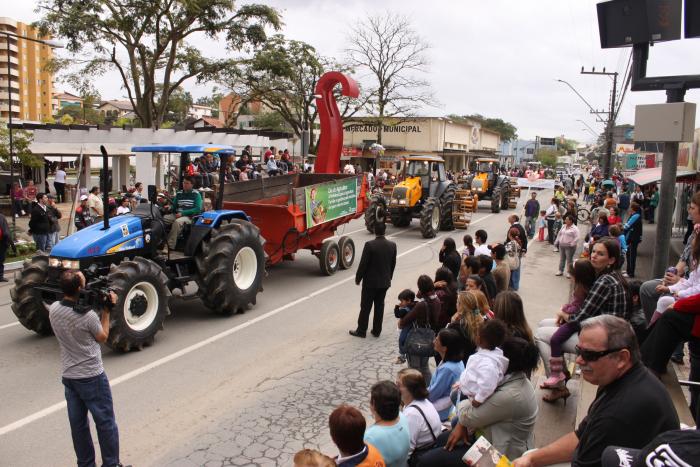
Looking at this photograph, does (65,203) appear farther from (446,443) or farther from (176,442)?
(446,443)

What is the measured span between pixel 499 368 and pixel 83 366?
304 centimetres

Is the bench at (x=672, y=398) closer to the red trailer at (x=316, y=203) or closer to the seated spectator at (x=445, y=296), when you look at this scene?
the seated spectator at (x=445, y=296)

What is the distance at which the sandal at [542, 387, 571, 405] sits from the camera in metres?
5.35

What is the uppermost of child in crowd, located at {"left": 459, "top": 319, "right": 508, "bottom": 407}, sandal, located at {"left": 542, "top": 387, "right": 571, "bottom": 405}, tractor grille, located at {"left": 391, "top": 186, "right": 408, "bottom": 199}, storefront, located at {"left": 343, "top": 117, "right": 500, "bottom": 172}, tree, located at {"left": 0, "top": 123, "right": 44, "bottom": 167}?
storefront, located at {"left": 343, "top": 117, "right": 500, "bottom": 172}

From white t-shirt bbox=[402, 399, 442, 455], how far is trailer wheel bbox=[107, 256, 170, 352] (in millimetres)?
4307

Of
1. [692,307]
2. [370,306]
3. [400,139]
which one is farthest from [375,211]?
[400,139]

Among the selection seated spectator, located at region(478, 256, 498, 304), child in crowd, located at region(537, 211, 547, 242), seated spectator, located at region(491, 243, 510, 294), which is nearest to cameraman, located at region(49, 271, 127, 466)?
seated spectator, located at region(478, 256, 498, 304)

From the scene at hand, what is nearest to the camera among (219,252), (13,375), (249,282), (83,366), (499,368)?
(499,368)

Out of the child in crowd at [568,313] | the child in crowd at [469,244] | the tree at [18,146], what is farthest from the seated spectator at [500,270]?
the tree at [18,146]

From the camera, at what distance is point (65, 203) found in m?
24.9

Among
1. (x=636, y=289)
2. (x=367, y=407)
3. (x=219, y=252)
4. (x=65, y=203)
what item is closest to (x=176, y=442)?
(x=367, y=407)

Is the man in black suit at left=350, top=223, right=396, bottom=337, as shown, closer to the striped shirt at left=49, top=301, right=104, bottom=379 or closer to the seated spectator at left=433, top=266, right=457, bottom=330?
the seated spectator at left=433, top=266, right=457, bottom=330

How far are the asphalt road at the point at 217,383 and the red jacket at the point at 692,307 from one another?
299 centimetres

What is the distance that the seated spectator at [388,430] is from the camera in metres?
3.27
